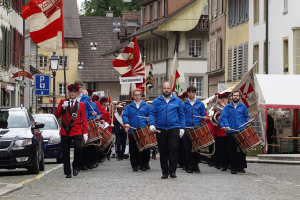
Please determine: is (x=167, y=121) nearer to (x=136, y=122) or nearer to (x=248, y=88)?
(x=136, y=122)

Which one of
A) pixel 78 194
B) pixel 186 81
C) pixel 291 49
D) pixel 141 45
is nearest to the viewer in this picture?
pixel 78 194

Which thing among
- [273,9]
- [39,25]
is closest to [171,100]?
[39,25]

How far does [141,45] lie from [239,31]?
81.4 feet

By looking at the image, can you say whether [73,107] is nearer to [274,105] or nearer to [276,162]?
[276,162]

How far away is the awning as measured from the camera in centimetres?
5603

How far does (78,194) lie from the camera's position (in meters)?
11.7

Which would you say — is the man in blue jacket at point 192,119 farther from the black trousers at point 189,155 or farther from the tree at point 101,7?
the tree at point 101,7

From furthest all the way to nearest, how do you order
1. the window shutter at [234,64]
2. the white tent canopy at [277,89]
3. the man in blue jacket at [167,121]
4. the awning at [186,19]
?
1. the awning at [186,19]
2. the window shutter at [234,64]
3. the white tent canopy at [277,89]
4. the man in blue jacket at [167,121]

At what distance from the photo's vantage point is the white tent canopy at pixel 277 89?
81.2 ft

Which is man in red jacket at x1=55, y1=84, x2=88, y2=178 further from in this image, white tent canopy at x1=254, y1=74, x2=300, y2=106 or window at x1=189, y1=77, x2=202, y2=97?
window at x1=189, y1=77, x2=202, y2=97

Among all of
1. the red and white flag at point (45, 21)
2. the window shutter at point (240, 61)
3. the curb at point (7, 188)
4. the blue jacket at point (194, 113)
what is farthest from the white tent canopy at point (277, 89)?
the curb at point (7, 188)

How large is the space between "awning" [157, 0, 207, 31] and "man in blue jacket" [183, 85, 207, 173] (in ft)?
128

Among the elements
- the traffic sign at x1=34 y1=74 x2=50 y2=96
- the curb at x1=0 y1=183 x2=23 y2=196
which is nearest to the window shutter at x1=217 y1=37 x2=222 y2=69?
the traffic sign at x1=34 y1=74 x2=50 y2=96

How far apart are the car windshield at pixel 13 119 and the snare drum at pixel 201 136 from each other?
373cm
